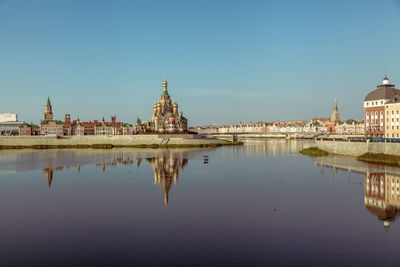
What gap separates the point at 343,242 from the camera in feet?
65.0

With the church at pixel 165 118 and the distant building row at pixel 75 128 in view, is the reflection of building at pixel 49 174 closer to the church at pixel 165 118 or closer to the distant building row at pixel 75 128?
the church at pixel 165 118

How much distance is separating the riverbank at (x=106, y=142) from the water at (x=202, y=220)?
72034 mm

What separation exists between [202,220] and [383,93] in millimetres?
75971

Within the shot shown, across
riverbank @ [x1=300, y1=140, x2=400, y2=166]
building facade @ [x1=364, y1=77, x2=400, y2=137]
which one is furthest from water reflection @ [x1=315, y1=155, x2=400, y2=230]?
building facade @ [x1=364, y1=77, x2=400, y2=137]

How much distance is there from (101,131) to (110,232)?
165130mm

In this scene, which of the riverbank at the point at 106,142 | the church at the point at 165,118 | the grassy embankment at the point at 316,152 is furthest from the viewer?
the church at the point at 165,118

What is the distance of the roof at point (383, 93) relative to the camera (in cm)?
8025

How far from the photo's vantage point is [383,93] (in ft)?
266

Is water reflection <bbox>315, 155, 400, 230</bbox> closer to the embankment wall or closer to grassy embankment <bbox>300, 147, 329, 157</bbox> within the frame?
the embankment wall

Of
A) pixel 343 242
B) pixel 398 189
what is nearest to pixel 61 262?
pixel 343 242

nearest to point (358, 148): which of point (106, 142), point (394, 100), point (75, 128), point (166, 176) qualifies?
point (394, 100)

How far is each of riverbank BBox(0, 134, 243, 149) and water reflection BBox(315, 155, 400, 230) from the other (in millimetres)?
71007

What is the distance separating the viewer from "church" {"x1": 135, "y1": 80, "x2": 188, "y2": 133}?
464 ft

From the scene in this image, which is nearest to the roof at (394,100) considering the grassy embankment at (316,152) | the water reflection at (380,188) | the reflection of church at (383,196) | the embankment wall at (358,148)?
the embankment wall at (358,148)
